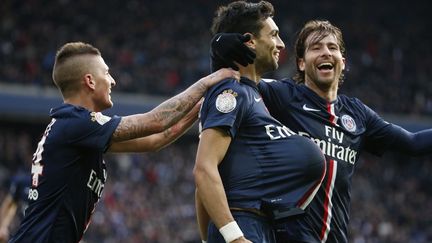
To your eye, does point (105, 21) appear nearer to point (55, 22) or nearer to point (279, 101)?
point (55, 22)

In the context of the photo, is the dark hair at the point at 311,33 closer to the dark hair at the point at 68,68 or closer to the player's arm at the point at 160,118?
the player's arm at the point at 160,118

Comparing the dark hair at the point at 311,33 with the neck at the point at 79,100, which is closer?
the neck at the point at 79,100

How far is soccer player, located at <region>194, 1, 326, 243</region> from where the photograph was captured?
4531 millimetres

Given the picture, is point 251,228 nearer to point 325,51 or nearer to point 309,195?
point 309,195

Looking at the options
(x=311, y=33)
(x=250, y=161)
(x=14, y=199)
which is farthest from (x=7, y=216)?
(x=250, y=161)

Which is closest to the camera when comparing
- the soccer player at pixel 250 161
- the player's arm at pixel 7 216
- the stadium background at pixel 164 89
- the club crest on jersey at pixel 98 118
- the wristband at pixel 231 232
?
the wristband at pixel 231 232

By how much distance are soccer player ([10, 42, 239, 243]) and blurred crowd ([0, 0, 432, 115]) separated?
55.4 feet

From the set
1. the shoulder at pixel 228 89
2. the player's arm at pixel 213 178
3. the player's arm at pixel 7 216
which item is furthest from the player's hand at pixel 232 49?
the player's arm at pixel 7 216

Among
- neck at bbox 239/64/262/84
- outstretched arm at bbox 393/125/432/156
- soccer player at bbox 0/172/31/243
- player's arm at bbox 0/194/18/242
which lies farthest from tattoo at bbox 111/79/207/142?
soccer player at bbox 0/172/31/243

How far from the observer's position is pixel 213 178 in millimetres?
4445

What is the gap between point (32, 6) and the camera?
80.3 ft

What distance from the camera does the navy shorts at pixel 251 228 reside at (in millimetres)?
4579

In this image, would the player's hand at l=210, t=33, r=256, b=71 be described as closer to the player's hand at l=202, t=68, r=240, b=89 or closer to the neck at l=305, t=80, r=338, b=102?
the player's hand at l=202, t=68, r=240, b=89

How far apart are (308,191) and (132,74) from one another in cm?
1841
